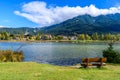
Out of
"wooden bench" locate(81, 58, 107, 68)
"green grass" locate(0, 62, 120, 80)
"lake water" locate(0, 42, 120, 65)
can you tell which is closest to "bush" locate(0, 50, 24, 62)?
"lake water" locate(0, 42, 120, 65)

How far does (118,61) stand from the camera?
32.8m

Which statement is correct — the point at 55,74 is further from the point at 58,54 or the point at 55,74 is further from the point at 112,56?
the point at 58,54

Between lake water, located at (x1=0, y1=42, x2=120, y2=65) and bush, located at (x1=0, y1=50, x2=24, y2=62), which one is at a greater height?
bush, located at (x1=0, y1=50, x2=24, y2=62)

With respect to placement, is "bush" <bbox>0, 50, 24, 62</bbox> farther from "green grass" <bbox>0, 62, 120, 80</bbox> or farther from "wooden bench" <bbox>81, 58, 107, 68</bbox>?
"wooden bench" <bbox>81, 58, 107, 68</bbox>

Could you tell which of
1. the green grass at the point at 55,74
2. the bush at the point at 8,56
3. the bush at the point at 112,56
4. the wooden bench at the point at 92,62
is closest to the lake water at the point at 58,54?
the bush at the point at 8,56

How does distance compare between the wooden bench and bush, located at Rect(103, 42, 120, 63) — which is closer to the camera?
the wooden bench

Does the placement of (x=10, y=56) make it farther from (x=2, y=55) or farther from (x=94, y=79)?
(x=94, y=79)

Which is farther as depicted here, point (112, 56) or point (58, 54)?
point (58, 54)

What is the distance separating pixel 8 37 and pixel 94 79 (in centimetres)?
18190

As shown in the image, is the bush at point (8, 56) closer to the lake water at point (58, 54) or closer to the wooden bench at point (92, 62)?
the lake water at point (58, 54)

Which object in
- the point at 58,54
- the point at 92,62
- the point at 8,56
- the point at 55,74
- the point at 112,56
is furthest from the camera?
the point at 58,54

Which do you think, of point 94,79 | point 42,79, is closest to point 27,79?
point 42,79

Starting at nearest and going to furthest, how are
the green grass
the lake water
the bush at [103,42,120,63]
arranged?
the green grass → the bush at [103,42,120,63] → the lake water

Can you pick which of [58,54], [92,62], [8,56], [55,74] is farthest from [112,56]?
[58,54]
